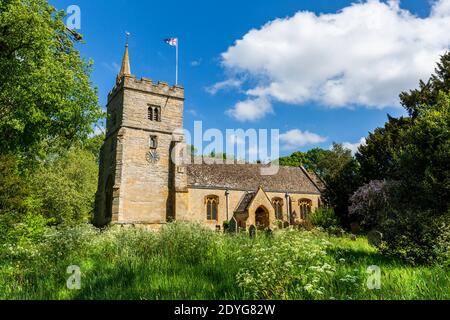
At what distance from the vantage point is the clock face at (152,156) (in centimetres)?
3052

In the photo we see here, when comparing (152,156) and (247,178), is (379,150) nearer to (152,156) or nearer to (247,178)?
(247,178)

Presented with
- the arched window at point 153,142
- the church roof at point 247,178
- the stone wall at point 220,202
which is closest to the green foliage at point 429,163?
the stone wall at point 220,202

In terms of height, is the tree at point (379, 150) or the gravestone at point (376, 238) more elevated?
the tree at point (379, 150)

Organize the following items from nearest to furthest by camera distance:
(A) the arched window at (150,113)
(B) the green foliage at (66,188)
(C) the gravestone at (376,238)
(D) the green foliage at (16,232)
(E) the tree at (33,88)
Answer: (C) the gravestone at (376,238) → (D) the green foliage at (16,232) → (E) the tree at (33,88) → (A) the arched window at (150,113) → (B) the green foliage at (66,188)

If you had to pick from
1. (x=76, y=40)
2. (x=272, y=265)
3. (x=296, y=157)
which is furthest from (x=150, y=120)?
(x=296, y=157)

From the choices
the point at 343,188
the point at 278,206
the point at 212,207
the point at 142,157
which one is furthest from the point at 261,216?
the point at 142,157

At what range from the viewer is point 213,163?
3753cm

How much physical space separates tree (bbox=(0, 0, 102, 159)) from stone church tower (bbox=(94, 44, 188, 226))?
11459 mm

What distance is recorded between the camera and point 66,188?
119 feet

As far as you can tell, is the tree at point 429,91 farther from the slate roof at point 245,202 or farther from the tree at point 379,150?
the slate roof at point 245,202

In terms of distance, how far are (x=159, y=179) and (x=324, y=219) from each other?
597 inches

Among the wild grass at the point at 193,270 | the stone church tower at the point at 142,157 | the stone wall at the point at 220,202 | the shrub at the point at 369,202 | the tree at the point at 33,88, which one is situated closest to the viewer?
the wild grass at the point at 193,270

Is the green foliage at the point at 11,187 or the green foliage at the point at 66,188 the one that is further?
the green foliage at the point at 66,188

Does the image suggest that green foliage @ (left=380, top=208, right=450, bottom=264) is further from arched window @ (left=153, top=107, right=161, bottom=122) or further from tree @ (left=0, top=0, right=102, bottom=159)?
arched window @ (left=153, top=107, right=161, bottom=122)
